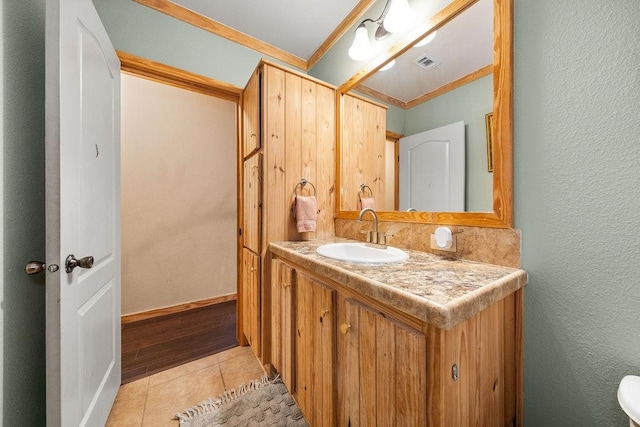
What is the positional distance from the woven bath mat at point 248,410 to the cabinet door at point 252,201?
0.79 metres

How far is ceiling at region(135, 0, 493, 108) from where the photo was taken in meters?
0.97

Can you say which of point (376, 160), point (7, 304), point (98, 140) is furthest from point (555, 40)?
point (7, 304)

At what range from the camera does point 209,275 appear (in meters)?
2.63

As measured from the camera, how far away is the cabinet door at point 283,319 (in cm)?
117

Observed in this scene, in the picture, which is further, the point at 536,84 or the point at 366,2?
the point at 366,2

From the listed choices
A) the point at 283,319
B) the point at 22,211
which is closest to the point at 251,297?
the point at 283,319

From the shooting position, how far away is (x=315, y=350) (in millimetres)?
987

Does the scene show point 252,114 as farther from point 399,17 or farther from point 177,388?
point 177,388

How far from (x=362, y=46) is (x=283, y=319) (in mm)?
1629

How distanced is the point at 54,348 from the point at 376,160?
63.5 inches

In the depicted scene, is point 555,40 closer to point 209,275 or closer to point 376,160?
point 376,160

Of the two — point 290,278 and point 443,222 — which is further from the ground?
point 443,222

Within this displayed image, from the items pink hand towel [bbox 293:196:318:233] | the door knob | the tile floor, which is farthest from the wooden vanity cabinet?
the door knob

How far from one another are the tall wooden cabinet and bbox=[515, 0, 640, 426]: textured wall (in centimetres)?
107
